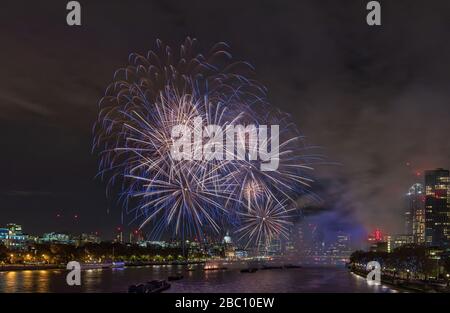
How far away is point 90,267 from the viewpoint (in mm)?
156375

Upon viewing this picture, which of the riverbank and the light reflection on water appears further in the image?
the light reflection on water

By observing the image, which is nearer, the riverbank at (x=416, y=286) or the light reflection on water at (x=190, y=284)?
the riverbank at (x=416, y=286)

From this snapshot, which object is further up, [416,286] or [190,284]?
[416,286]

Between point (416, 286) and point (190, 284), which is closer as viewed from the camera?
point (416, 286)
